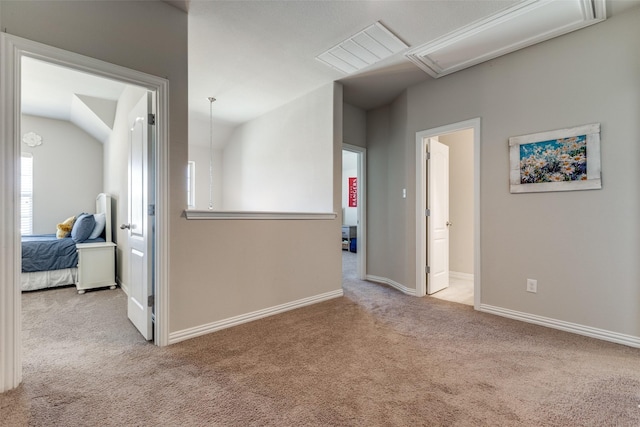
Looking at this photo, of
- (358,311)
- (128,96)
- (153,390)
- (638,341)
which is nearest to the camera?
(153,390)

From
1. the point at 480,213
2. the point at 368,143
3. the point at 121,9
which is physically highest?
the point at 121,9

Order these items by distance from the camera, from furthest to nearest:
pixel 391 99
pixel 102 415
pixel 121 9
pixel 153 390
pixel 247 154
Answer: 1. pixel 247 154
2. pixel 391 99
3. pixel 121 9
4. pixel 153 390
5. pixel 102 415

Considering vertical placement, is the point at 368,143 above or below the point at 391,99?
below

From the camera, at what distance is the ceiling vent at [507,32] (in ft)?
7.22

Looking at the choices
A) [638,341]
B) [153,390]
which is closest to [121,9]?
[153,390]

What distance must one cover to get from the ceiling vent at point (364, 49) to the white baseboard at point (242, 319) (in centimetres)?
253

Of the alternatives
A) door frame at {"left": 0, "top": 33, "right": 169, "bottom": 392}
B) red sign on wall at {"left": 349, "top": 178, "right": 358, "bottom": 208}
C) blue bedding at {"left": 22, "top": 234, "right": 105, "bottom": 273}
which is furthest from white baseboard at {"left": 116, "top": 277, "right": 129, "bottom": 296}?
red sign on wall at {"left": 349, "top": 178, "right": 358, "bottom": 208}

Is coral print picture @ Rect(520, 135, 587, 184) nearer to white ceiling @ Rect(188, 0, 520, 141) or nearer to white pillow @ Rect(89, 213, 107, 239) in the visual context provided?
white ceiling @ Rect(188, 0, 520, 141)

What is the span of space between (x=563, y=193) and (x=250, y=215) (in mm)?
2766

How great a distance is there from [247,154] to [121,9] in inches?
129

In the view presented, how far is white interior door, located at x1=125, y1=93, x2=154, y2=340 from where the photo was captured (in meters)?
2.25

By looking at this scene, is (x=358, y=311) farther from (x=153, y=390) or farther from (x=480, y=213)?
(x=153, y=390)

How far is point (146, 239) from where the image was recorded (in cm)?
226

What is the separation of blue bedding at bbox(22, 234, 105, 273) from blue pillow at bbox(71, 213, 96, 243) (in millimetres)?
84
